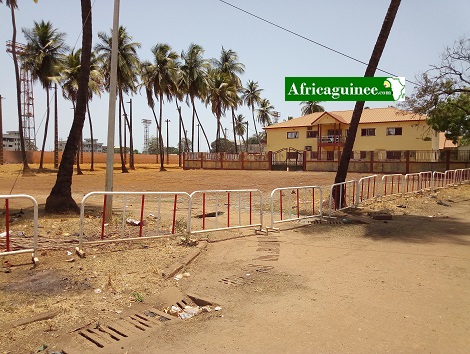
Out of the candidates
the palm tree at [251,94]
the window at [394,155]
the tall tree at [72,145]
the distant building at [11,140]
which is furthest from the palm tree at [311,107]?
the distant building at [11,140]

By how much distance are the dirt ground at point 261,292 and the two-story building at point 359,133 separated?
1124 inches

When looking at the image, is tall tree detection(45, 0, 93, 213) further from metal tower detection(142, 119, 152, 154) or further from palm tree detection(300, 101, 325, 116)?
metal tower detection(142, 119, 152, 154)

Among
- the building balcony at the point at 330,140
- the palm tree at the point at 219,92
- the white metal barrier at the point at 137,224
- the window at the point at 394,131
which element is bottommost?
the white metal barrier at the point at 137,224

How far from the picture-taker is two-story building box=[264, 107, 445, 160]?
130 feet

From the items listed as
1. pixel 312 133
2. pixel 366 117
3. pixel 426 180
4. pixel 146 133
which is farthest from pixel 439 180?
pixel 146 133

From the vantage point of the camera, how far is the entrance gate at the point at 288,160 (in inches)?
1481

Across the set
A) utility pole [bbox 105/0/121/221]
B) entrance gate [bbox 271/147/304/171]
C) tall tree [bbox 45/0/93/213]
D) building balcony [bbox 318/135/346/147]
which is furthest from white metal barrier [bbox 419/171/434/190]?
building balcony [bbox 318/135/346/147]

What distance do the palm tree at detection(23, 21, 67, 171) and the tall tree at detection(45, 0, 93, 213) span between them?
1044 inches

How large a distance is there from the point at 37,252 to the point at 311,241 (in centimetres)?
525

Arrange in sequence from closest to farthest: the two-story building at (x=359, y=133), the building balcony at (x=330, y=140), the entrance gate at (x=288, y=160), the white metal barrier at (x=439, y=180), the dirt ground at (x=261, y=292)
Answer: the dirt ground at (x=261, y=292) < the white metal barrier at (x=439, y=180) < the entrance gate at (x=288, y=160) < the two-story building at (x=359, y=133) < the building balcony at (x=330, y=140)

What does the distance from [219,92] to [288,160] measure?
14.9m

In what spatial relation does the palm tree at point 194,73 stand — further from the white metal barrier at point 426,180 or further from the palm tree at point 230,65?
the white metal barrier at point 426,180

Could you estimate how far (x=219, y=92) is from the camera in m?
48.2

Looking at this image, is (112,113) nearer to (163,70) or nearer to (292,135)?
(163,70)
